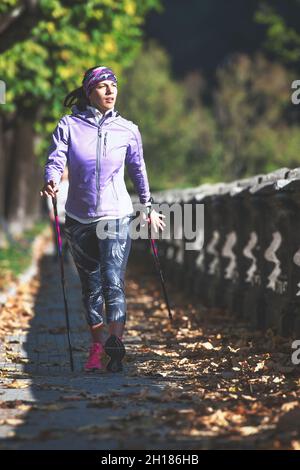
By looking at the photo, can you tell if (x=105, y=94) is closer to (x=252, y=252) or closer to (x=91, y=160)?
(x=91, y=160)

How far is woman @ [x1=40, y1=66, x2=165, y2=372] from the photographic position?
9.30m

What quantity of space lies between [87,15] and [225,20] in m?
74.0

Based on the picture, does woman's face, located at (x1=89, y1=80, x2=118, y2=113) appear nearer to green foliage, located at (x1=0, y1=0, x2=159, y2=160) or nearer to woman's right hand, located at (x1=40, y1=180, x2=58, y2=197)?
woman's right hand, located at (x1=40, y1=180, x2=58, y2=197)

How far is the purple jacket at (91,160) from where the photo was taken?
9305 mm

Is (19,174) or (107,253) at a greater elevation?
(19,174)

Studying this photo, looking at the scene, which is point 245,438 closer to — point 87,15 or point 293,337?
point 293,337

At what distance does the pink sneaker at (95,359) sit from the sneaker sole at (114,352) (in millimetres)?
117

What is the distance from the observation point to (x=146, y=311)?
1529cm

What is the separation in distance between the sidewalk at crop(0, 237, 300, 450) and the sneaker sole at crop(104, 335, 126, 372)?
0.09m

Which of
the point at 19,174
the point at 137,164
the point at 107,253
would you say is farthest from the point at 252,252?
the point at 19,174

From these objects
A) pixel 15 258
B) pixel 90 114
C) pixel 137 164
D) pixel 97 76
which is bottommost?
pixel 15 258

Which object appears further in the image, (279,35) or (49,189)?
(279,35)

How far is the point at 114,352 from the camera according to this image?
9297mm

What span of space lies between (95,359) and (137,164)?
4.57ft
